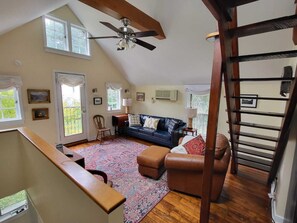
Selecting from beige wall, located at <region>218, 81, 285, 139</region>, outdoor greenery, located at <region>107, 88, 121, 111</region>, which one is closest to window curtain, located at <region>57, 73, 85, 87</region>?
outdoor greenery, located at <region>107, 88, 121, 111</region>

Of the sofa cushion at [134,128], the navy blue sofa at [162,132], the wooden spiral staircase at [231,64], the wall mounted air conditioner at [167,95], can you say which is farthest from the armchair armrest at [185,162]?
the wall mounted air conditioner at [167,95]

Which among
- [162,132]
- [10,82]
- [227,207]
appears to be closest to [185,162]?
[227,207]

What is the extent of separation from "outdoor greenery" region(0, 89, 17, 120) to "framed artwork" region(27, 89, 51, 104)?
0.31 meters

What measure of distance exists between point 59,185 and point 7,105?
330 centimetres

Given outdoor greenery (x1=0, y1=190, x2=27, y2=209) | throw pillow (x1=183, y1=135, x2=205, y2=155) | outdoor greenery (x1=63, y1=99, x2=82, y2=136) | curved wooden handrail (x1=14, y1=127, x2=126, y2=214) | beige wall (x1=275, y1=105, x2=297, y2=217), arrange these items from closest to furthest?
curved wooden handrail (x1=14, y1=127, x2=126, y2=214)
beige wall (x1=275, y1=105, x2=297, y2=217)
throw pillow (x1=183, y1=135, x2=205, y2=155)
outdoor greenery (x1=0, y1=190, x2=27, y2=209)
outdoor greenery (x1=63, y1=99, x2=82, y2=136)

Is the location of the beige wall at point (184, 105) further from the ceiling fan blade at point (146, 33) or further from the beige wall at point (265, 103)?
the ceiling fan blade at point (146, 33)

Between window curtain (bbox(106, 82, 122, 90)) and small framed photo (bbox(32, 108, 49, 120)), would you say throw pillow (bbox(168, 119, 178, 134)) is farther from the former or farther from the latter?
small framed photo (bbox(32, 108, 49, 120))

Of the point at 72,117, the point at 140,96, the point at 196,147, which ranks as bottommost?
the point at 196,147

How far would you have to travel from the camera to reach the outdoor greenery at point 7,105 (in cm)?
344

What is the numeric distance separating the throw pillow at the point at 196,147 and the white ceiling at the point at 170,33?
2018 mm

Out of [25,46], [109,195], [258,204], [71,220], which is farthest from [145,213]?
[25,46]

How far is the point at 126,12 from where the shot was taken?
103 inches

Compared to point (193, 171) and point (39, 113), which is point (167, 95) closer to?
point (193, 171)

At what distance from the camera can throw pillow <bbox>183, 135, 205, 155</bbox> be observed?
2.45m
